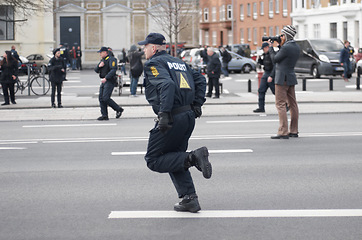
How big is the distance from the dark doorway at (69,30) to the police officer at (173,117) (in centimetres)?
5184

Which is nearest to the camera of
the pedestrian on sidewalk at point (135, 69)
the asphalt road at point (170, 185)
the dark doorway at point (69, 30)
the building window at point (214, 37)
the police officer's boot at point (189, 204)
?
the asphalt road at point (170, 185)

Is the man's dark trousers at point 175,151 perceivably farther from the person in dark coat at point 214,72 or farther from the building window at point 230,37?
the building window at point 230,37

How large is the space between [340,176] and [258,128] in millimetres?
5843

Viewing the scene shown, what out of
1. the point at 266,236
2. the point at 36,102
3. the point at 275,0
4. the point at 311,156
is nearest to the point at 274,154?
the point at 311,156

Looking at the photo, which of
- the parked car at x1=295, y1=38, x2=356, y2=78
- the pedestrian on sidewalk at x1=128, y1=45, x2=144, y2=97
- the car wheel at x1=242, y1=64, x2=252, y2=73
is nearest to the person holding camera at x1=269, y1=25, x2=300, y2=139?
the pedestrian on sidewalk at x1=128, y1=45, x2=144, y2=97

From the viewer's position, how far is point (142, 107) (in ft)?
66.4

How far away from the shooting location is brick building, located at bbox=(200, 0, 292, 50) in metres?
67.2

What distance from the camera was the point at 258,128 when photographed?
1463cm

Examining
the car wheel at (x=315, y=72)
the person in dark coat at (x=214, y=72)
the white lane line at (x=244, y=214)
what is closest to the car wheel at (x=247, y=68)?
the car wheel at (x=315, y=72)

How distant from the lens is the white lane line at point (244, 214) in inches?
268

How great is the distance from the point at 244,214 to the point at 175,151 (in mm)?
853

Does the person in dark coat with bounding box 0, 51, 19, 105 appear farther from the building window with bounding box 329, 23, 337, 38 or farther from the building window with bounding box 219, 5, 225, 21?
the building window with bounding box 219, 5, 225, 21

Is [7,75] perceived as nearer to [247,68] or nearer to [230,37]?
[247,68]

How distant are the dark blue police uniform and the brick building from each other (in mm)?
58274
